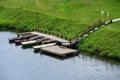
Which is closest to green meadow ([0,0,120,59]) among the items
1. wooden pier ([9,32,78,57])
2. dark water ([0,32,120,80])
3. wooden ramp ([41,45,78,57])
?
wooden ramp ([41,45,78,57])

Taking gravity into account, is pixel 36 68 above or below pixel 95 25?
below

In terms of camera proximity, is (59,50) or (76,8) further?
(76,8)

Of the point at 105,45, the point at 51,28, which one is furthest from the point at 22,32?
the point at 105,45

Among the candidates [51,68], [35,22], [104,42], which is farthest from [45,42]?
[51,68]

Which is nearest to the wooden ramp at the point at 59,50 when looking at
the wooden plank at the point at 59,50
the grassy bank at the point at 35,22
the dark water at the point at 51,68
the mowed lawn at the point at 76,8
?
the wooden plank at the point at 59,50

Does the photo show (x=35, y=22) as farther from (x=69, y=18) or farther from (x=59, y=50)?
(x=59, y=50)

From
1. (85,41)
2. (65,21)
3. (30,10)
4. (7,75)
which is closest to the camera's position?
(7,75)

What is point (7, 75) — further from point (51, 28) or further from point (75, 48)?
point (51, 28)
